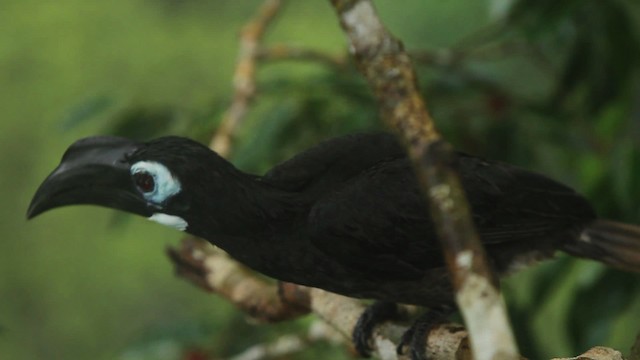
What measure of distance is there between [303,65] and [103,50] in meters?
0.56

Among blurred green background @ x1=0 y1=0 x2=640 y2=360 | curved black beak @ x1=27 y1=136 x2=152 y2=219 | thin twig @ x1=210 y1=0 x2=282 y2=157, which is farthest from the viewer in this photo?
blurred green background @ x1=0 y1=0 x2=640 y2=360

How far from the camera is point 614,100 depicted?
1.57m

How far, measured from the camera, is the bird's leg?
1.04 metres

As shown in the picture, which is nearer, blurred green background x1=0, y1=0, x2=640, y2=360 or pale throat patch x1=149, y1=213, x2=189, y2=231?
pale throat patch x1=149, y1=213, x2=189, y2=231

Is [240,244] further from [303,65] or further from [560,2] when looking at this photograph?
[303,65]

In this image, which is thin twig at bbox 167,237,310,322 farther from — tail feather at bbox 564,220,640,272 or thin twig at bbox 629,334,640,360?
thin twig at bbox 629,334,640,360

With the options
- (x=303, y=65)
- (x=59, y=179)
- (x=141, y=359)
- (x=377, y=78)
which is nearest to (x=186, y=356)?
(x=141, y=359)

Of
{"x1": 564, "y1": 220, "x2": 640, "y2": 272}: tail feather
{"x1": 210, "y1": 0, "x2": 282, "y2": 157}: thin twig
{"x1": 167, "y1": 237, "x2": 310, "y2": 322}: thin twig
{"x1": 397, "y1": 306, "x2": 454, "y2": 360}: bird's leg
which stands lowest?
{"x1": 397, "y1": 306, "x2": 454, "y2": 360}: bird's leg

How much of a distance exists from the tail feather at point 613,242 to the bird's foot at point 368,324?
0.80 feet

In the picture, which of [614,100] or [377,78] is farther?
[614,100]

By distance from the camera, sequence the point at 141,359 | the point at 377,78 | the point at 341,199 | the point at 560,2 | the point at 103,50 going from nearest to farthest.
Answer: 1. the point at 377,78
2. the point at 341,199
3. the point at 560,2
4. the point at 141,359
5. the point at 103,50

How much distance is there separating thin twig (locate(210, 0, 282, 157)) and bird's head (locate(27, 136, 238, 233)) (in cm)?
53

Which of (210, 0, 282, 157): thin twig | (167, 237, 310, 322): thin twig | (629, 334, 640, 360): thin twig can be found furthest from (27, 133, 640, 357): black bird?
(210, 0, 282, 157): thin twig

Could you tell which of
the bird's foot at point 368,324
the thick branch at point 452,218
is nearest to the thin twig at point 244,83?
the bird's foot at point 368,324
